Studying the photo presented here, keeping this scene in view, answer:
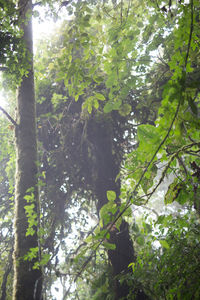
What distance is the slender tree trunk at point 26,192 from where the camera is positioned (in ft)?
6.32

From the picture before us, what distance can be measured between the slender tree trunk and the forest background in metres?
0.01

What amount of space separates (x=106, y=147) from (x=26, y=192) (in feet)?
6.40

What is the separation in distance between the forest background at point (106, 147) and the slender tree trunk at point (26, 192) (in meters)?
0.01

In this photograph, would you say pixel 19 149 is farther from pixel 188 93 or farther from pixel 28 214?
pixel 188 93

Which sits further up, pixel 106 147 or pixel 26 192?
pixel 106 147

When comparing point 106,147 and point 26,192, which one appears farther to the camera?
point 106,147

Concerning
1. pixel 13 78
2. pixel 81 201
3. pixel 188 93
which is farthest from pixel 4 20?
pixel 81 201

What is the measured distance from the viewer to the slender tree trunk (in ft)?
6.32

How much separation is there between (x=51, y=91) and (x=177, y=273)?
3.80 m

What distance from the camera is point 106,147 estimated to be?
3.97m

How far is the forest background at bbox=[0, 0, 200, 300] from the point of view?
1021mm

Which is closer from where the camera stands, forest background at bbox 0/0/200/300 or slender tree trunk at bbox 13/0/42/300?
forest background at bbox 0/0/200/300

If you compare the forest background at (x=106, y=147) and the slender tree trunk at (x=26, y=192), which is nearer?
the forest background at (x=106, y=147)

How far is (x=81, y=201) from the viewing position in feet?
15.1
